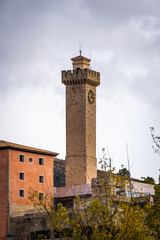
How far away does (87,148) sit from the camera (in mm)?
79562

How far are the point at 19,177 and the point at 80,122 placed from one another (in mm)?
19141

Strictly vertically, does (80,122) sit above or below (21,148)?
above

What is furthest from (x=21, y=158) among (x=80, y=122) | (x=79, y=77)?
(x=79, y=77)

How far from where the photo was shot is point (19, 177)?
62.6m

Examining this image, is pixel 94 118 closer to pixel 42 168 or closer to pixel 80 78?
pixel 80 78

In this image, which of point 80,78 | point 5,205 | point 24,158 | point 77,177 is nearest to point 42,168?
point 24,158

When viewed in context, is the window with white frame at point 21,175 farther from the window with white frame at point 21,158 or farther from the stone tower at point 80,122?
the stone tower at point 80,122

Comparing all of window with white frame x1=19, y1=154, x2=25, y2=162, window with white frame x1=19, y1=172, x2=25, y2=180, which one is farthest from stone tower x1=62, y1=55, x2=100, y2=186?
window with white frame x1=19, y1=172, x2=25, y2=180

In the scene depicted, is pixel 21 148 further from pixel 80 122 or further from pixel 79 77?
pixel 79 77

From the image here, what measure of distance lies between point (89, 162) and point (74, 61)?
1277 centimetres

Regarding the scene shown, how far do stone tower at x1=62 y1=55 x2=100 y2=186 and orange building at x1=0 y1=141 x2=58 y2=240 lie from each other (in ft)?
42.8

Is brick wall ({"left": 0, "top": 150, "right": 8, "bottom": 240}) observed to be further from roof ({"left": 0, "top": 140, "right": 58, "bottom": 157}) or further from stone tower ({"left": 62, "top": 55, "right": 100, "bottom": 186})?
stone tower ({"left": 62, "top": 55, "right": 100, "bottom": 186})

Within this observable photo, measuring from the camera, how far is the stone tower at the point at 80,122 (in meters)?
78.9

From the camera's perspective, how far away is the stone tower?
7888 centimetres
